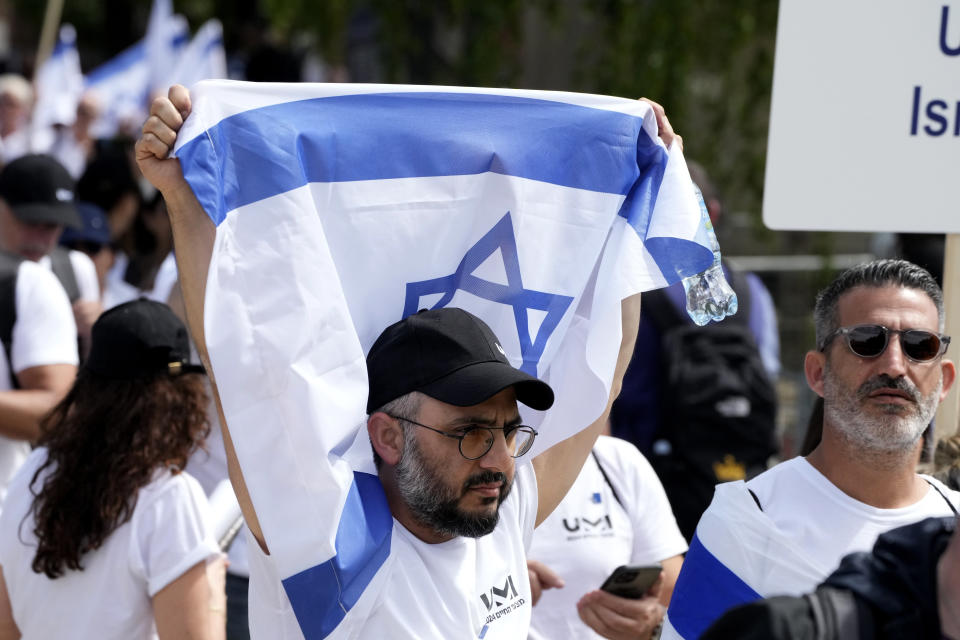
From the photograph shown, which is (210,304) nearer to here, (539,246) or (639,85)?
(539,246)

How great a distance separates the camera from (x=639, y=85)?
8914 mm

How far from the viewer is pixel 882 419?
2.70m

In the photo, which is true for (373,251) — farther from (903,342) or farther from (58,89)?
(58,89)

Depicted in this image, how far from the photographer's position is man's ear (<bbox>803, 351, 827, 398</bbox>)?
2871mm

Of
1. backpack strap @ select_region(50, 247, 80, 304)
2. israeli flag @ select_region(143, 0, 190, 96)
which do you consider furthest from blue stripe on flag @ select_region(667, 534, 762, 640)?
israeli flag @ select_region(143, 0, 190, 96)

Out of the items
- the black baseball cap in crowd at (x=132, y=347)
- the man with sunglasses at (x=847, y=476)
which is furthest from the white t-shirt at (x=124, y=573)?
the man with sunglasses at (x=847, y=476)

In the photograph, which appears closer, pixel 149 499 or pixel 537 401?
pixel 537 401

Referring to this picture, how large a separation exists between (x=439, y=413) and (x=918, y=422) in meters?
1.07

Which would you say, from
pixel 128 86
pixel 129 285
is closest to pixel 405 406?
pixel 129 285

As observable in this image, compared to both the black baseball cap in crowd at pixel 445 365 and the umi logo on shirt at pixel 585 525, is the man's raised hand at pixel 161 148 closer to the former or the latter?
the black baseball cap in crowd at pixel 445 365

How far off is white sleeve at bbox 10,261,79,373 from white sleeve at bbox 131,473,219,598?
47.2 inches

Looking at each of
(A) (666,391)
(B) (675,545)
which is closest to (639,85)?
(A) (666,391)

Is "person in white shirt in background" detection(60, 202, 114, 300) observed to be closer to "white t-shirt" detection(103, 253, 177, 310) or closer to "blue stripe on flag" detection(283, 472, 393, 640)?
"white t-shirt" detection(103, 253, 177, 310)

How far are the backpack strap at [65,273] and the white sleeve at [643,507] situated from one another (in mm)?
2434
